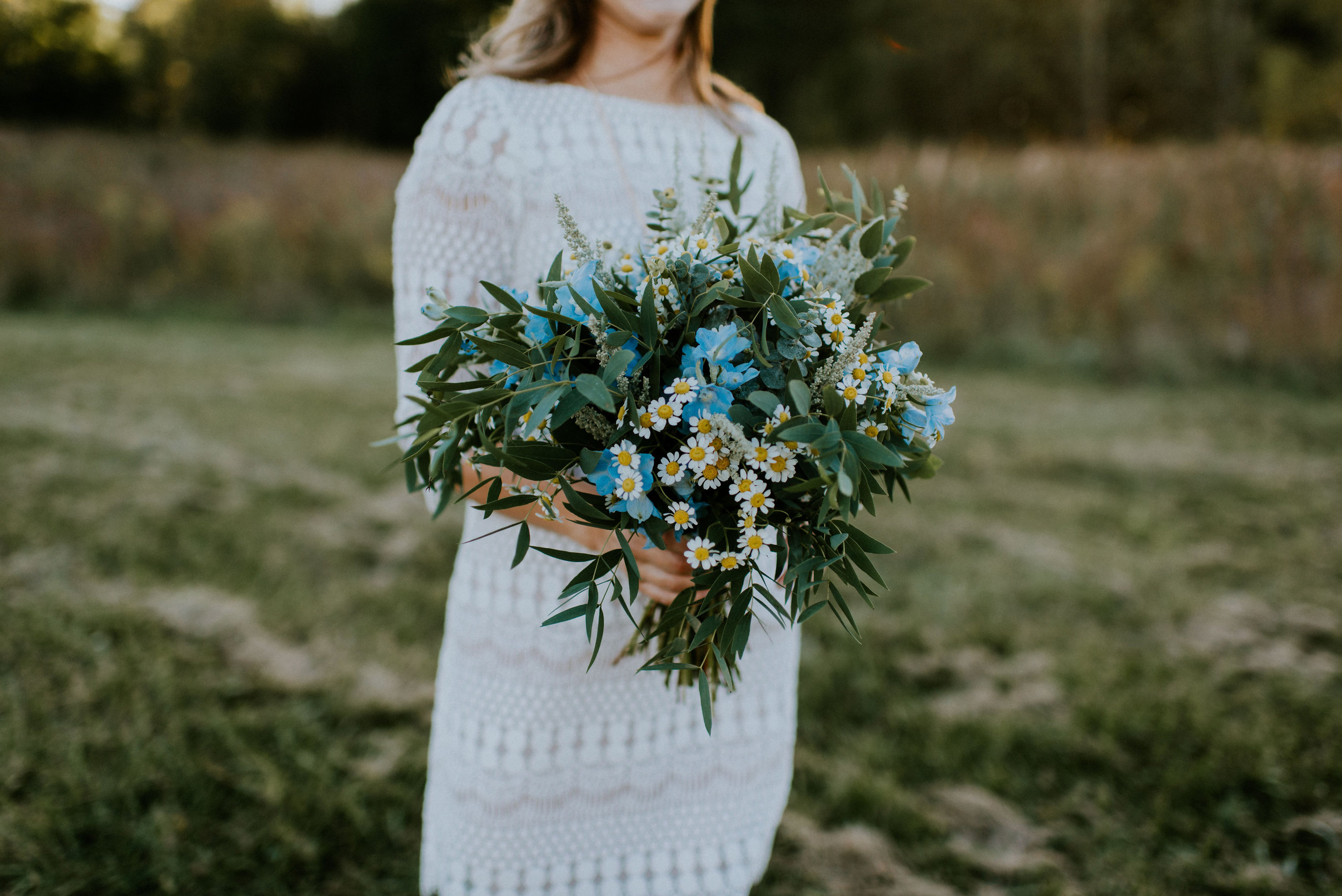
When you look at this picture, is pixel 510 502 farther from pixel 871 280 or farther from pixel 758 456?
pixel 871 280

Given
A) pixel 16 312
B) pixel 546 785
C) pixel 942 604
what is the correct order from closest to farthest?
1. pixel 546 785
2. pixel 942 604
3. pixel 16 312

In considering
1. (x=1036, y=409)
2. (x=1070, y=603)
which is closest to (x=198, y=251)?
(x=1036, y=409)

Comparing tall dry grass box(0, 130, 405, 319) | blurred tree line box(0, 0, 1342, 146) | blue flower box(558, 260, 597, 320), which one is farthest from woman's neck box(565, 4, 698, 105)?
blurred tree line box(0, 0, 1342, 146)

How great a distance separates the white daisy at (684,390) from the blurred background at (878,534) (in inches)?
52.8

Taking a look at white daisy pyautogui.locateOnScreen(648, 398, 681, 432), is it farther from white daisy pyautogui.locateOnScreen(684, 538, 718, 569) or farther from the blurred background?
the blurred background

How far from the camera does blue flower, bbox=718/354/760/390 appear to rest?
3.25 ft

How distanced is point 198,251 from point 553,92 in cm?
964

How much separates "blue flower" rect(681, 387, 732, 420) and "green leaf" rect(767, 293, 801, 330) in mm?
105

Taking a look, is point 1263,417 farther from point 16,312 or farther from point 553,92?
point 16,312

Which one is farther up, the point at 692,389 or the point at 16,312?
the point at 692,389

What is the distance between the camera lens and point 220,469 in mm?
4945

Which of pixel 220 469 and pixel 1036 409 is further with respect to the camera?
pixel 1036 409

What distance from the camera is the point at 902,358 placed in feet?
3.59

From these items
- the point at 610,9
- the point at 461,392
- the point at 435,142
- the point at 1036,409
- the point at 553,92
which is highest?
the point at 610,9
